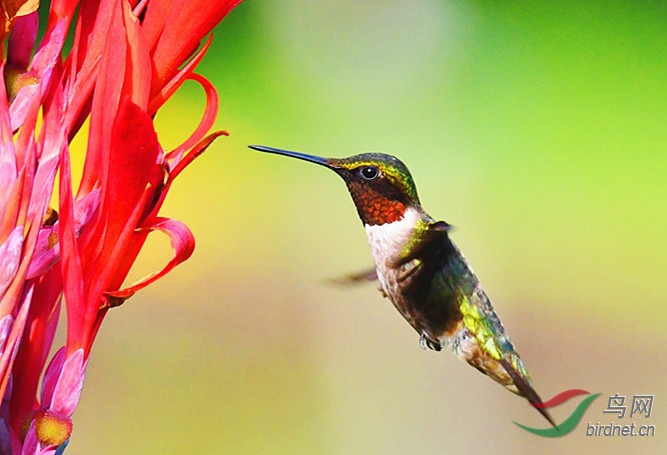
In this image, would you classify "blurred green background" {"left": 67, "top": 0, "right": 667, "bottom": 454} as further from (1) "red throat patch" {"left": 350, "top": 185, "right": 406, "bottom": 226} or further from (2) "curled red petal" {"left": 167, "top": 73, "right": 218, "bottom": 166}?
(2) "curled red petal" {"left": 167, "top": 73, "right": 218, "bottom": 166}

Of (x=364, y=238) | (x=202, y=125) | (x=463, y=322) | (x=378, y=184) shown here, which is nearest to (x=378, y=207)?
(x=378, y=184)

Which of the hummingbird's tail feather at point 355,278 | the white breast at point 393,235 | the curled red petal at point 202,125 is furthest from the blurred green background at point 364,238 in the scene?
the curled red petal at point 202,125

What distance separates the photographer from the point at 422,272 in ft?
2.33

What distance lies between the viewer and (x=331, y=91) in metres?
1.90

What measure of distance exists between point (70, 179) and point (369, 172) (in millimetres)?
405

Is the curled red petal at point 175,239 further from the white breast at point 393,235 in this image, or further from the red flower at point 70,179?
the white breast at point 393,235

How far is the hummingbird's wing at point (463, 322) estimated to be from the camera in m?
0.73

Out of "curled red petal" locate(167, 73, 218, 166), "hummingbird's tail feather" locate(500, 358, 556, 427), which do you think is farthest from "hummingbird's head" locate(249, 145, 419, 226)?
"curled red petal" locate(167, 73, 218, 166)

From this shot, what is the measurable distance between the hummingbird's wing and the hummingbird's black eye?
105 millimetres

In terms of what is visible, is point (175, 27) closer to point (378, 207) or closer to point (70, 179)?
point (70, 179)

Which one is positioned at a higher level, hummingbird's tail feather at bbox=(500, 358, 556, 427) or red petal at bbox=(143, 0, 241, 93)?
red petal at bbox=(143, 0, 241, 93)

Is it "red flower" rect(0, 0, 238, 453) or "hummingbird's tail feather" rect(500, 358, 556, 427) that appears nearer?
"red flower" rect(0, 0, 238, 453)

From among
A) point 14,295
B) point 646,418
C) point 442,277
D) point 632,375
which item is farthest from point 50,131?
point 632,375

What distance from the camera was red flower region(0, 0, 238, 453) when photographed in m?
0.25
